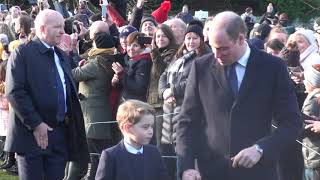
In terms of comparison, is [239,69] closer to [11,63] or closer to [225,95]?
[225,95]

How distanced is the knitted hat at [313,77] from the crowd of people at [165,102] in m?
0.01

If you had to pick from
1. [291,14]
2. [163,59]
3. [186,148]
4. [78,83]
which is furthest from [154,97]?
[291,14]

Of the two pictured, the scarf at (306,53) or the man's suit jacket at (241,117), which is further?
the scarf at (306,53)

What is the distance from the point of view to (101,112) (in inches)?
331

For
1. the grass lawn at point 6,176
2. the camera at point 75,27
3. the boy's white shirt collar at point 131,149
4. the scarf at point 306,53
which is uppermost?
the camera at point 75,27

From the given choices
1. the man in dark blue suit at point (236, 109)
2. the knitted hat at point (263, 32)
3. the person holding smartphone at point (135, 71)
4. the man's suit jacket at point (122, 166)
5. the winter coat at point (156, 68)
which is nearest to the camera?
the man in dark blue suit at point (236, 109)

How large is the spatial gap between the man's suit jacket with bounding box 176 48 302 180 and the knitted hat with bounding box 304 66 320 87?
2.21m

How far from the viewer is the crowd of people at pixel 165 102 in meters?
4.57

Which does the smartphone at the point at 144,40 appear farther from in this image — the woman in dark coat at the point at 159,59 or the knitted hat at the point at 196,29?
the knitted hat at the point at 196,29

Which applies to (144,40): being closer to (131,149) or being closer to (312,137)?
(312,137)

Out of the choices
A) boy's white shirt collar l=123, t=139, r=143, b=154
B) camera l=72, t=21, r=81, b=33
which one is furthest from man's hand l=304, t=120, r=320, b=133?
camera l=72, t=21, r=81, b=33

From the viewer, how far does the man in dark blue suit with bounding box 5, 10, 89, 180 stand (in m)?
6.25

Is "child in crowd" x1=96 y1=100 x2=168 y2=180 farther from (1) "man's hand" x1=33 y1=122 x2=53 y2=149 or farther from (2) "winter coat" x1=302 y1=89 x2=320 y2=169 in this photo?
(2) "winter coat" x1=302 y1=89 x2=320 y2=169

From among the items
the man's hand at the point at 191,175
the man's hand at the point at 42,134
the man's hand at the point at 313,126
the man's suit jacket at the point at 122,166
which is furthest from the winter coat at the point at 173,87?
the man's hand at the point at 191,175
